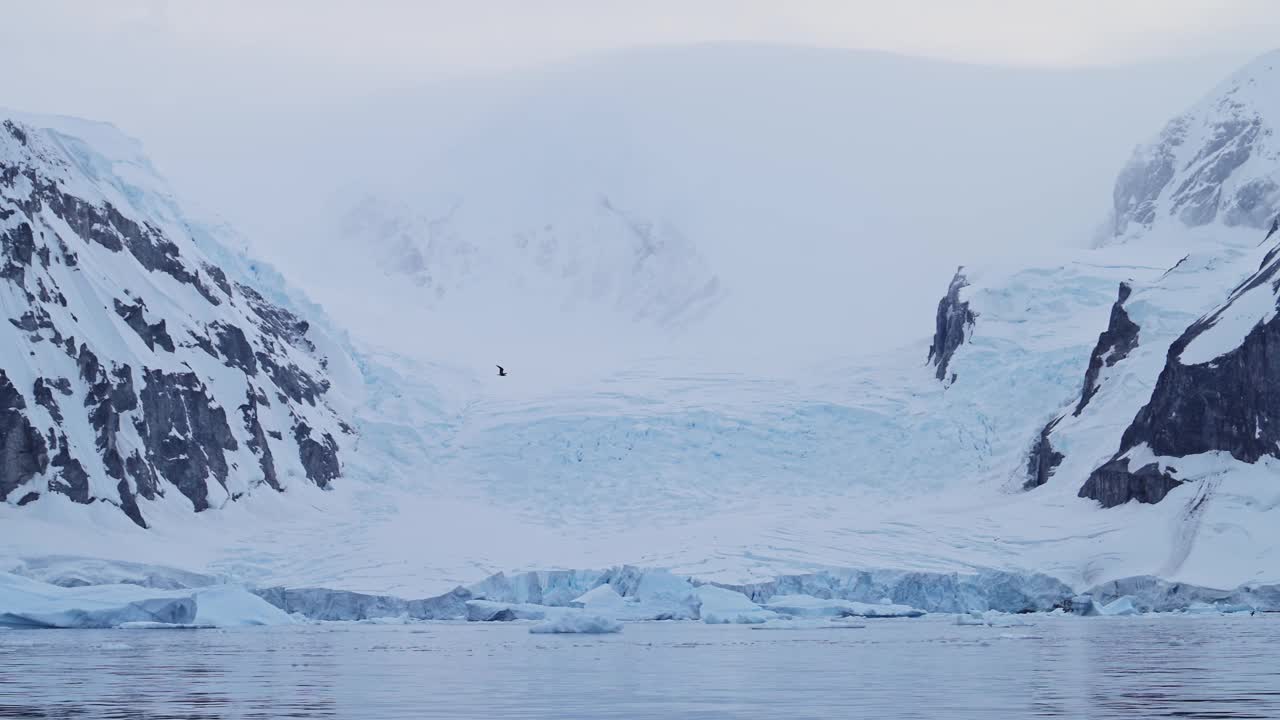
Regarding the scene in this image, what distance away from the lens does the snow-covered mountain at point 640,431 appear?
2381 inches

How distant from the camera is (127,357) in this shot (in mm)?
70688

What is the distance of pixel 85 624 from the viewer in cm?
4425

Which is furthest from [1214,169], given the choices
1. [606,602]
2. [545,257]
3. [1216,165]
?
[606,602]

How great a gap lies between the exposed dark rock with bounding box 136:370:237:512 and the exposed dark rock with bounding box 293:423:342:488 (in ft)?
14.1

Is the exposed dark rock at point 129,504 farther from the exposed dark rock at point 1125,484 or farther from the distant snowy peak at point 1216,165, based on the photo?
the distant snowy peak at point 1216,165

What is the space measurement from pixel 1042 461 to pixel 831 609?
2313 centimetres

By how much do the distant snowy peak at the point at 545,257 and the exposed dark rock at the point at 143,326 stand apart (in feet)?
129

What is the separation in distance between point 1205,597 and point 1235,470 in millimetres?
10117

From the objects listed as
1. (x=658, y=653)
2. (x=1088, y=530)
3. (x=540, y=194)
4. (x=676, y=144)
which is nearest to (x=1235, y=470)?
(x=1088, y=530)

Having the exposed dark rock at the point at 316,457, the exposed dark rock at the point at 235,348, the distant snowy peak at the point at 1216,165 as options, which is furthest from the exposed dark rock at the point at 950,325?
the exposed dark rock at the point at 235,348

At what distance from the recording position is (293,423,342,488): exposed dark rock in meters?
77.4

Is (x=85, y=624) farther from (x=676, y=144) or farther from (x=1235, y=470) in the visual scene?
(x=676, y=144)

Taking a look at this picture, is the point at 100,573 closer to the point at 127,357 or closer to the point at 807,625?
the point at 127,357

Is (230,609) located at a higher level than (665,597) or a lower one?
lower
